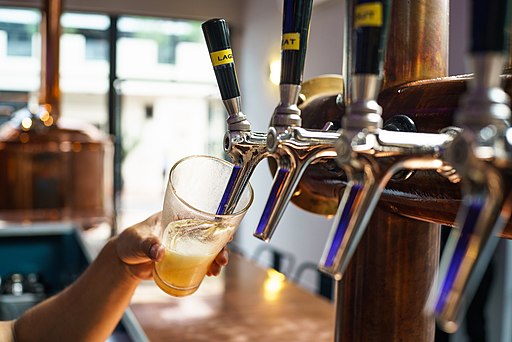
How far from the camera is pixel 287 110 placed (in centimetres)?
47

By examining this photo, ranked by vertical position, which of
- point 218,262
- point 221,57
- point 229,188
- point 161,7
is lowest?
point 218,262

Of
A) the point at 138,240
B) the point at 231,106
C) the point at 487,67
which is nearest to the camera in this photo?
the point at 487,67

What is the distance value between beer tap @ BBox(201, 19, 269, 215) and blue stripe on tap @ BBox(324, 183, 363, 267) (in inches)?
5.5

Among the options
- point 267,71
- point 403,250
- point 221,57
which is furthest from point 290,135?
point 267,71

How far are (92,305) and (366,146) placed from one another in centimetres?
84

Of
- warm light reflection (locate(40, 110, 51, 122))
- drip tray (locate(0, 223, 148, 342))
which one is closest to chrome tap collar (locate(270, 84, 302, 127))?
drip tray (locate(0, 223, 148, 342))

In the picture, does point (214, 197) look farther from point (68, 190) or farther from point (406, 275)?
point (68, 190)

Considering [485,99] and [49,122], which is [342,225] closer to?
[485,99]

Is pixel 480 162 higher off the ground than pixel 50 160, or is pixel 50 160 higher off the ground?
pixel 480 162

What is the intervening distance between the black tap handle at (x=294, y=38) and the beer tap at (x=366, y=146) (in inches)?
3.2

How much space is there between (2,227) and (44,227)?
21 cm

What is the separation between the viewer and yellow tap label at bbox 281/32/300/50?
1.55 feet

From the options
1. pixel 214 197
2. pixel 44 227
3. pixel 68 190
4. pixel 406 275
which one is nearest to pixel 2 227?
pixel 44 227

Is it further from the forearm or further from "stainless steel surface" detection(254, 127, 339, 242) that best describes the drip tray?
"stainless steel surface" detection(254, 127, 339, 242)
